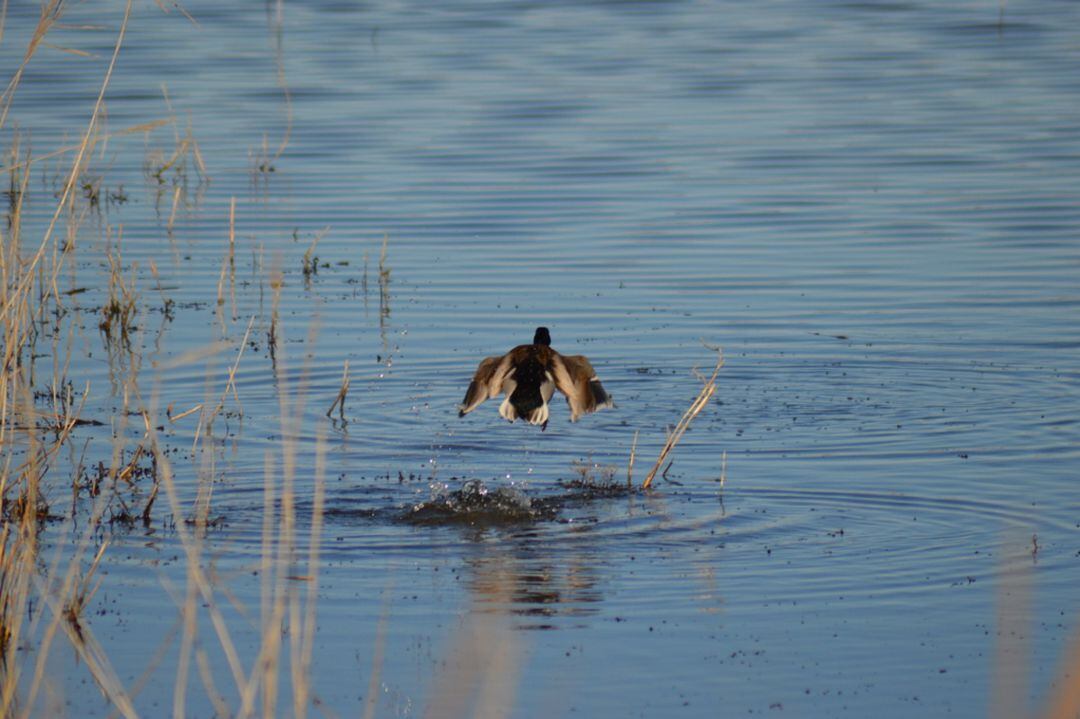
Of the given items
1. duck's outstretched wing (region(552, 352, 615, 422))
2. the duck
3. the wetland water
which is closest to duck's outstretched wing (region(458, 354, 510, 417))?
the duck

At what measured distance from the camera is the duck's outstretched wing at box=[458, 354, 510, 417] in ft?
25.3

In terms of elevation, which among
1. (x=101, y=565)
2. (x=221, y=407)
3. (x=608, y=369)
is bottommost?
(x=101, y=565)

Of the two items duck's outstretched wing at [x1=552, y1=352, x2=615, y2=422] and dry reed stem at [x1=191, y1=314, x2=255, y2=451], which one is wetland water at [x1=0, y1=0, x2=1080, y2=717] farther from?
duck's outstretched wing at [x1=552, y1=352, x2=615, y2=422]

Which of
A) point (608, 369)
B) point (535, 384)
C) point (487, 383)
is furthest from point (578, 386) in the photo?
point (608, 369)

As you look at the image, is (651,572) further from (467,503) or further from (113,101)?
(113,101)

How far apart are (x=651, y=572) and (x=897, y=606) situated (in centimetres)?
89

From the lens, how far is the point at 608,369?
970 centimetres

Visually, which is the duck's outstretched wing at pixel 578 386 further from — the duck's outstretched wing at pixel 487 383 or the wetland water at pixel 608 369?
the wetland water at pixel 608 369

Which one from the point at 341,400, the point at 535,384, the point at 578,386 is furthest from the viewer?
the point at 341,400

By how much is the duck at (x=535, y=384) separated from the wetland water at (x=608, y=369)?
346 millimetres

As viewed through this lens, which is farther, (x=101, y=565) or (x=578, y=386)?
(x=578, y=386)

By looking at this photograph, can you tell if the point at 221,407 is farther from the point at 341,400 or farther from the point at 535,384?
the point at 535,384

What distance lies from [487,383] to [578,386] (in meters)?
0.40

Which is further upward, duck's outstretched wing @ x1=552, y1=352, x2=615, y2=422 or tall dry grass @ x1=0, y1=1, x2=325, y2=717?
duck's outstretched wing @ x1=552, y1=352, x2=615, y2=422
